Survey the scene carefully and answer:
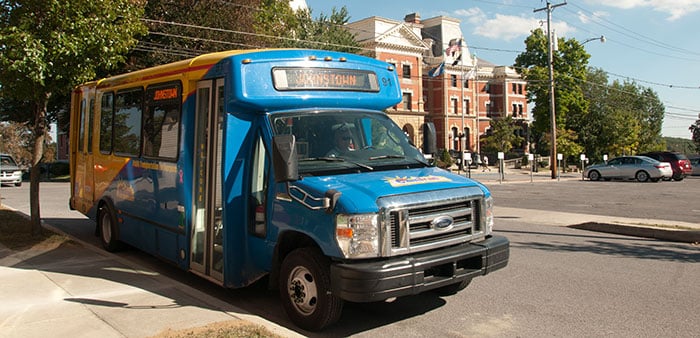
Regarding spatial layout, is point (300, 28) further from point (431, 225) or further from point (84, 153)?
point (431, 225)

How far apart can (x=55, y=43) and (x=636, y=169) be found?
3051 centimetres

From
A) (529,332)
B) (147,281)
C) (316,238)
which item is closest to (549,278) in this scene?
(529,332)

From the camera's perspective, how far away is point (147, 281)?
22.9ft

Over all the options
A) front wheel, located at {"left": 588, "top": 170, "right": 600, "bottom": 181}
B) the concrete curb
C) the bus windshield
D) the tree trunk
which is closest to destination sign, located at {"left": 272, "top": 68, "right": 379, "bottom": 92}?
the bus windshield

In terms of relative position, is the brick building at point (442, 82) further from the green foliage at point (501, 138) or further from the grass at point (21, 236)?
the grass at point (21, 236)

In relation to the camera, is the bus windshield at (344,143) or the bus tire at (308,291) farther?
the bus windshield at (344,143)

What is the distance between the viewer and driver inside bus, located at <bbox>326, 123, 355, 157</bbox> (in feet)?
18.8

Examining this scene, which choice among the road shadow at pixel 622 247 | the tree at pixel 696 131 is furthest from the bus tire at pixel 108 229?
the tree at pixel 696 131

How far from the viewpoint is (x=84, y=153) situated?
10.2 meters

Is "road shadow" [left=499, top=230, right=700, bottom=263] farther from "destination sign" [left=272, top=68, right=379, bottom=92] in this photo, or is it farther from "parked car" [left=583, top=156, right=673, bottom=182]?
"parked car" [left=583, top=156, right=673, bottom=182]

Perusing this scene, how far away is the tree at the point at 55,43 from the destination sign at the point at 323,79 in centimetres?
490

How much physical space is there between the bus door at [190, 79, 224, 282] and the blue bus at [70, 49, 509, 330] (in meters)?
0.02

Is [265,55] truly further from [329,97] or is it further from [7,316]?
[7,316]

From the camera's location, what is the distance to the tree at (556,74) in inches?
2178
